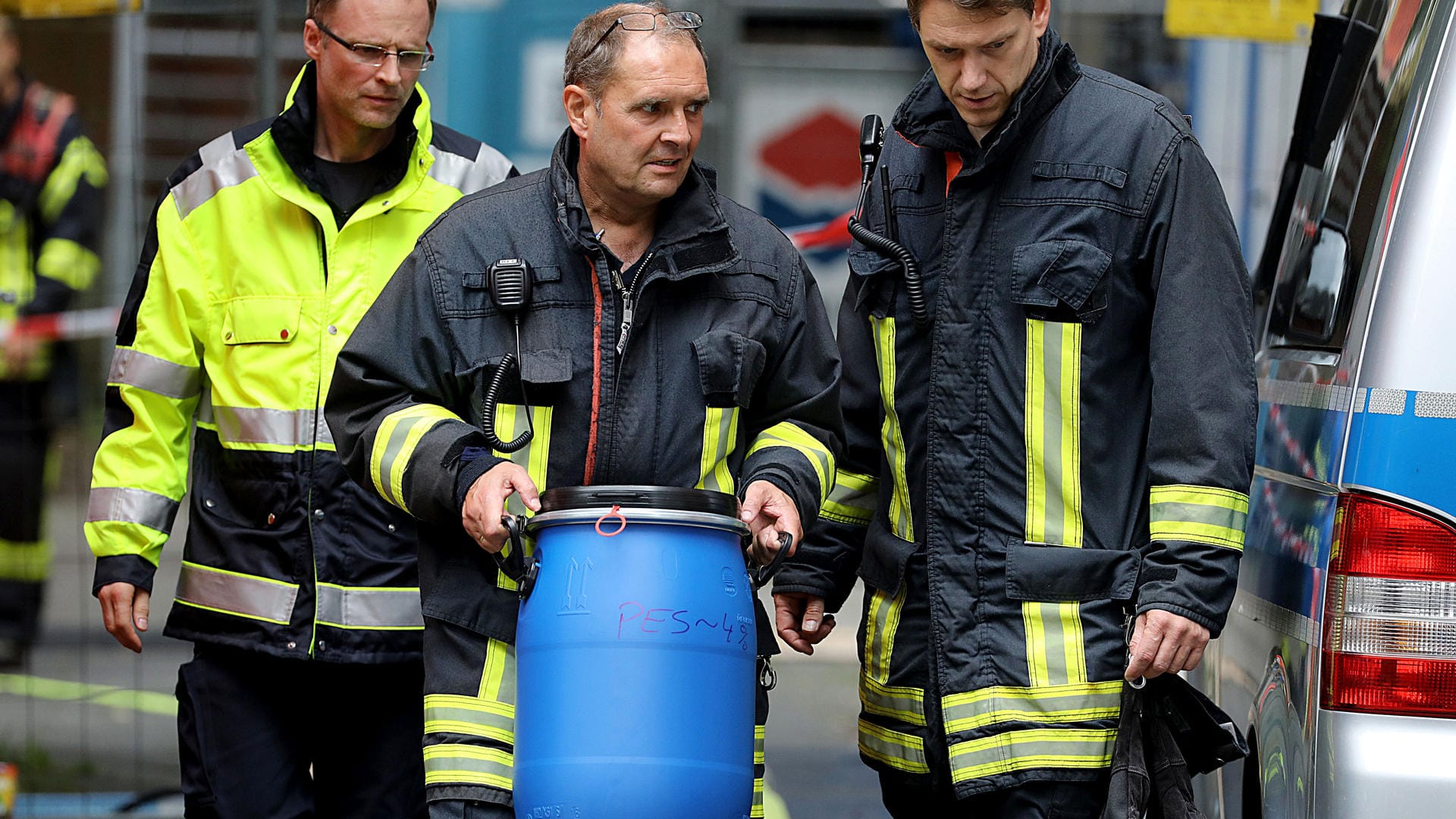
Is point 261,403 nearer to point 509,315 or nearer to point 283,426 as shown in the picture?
point 283,426

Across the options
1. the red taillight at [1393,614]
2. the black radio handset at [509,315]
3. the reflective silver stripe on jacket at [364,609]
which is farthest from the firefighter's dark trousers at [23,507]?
the red taillight at [1393,614]

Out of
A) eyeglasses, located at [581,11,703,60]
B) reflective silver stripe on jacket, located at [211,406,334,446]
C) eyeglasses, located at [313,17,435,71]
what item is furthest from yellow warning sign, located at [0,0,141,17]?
eyeglasses, located at [581,11,703,60]

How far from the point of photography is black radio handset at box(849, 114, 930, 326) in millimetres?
3146

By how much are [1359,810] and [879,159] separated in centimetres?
140

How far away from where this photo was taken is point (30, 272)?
6273 millimetres

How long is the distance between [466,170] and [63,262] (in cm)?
289

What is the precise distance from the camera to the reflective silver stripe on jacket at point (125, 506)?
Result: 375 cm

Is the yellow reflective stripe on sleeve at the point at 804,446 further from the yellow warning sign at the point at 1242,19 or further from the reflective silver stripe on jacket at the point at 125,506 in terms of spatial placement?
the yellow warning sign at the point at 1242,19

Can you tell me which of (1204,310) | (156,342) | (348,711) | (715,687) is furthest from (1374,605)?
(156,342)

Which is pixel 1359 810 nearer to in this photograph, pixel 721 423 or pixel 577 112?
pixel 721 423

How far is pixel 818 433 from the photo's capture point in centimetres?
322

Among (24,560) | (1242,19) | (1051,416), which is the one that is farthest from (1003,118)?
(24,560)

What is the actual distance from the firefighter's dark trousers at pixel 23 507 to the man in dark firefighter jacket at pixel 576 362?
3.62m

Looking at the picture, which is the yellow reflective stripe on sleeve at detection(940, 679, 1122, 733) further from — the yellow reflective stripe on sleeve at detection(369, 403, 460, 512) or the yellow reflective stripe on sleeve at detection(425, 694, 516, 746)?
the yellow reflective stripe on sleeve at detection(369, 403, 460, 512)
